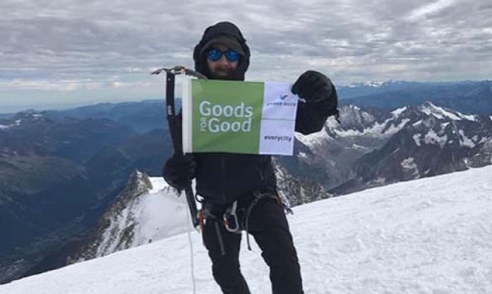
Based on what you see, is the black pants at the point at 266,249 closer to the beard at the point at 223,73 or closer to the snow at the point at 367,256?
the beard at the point at 223,73

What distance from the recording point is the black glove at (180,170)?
5891mm

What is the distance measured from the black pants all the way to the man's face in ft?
4.86

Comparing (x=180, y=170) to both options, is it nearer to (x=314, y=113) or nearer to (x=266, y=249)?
(x=266, y=249)

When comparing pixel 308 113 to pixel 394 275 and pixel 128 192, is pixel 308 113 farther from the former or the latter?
pixel 128 192

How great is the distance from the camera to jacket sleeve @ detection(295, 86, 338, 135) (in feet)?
18.9

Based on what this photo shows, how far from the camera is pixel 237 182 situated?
5945mm

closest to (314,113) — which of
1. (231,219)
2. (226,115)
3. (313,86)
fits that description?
(313,86)

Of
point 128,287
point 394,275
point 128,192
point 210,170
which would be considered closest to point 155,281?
point 128,287

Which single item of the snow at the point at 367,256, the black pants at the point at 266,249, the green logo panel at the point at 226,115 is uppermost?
the green logo panel at the point at 226,115

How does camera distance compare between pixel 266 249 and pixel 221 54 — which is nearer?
pixel 266 249

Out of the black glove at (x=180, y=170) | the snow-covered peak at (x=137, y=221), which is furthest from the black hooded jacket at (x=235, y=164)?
the snow-covered peak at (x=137, y=221)

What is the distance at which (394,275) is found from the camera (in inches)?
327

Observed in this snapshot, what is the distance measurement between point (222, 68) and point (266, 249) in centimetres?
206

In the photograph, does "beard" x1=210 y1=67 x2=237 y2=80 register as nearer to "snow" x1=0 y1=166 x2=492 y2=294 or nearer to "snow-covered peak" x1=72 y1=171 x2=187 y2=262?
"snow" x1=0 y1=166 x2=492 y2=294
